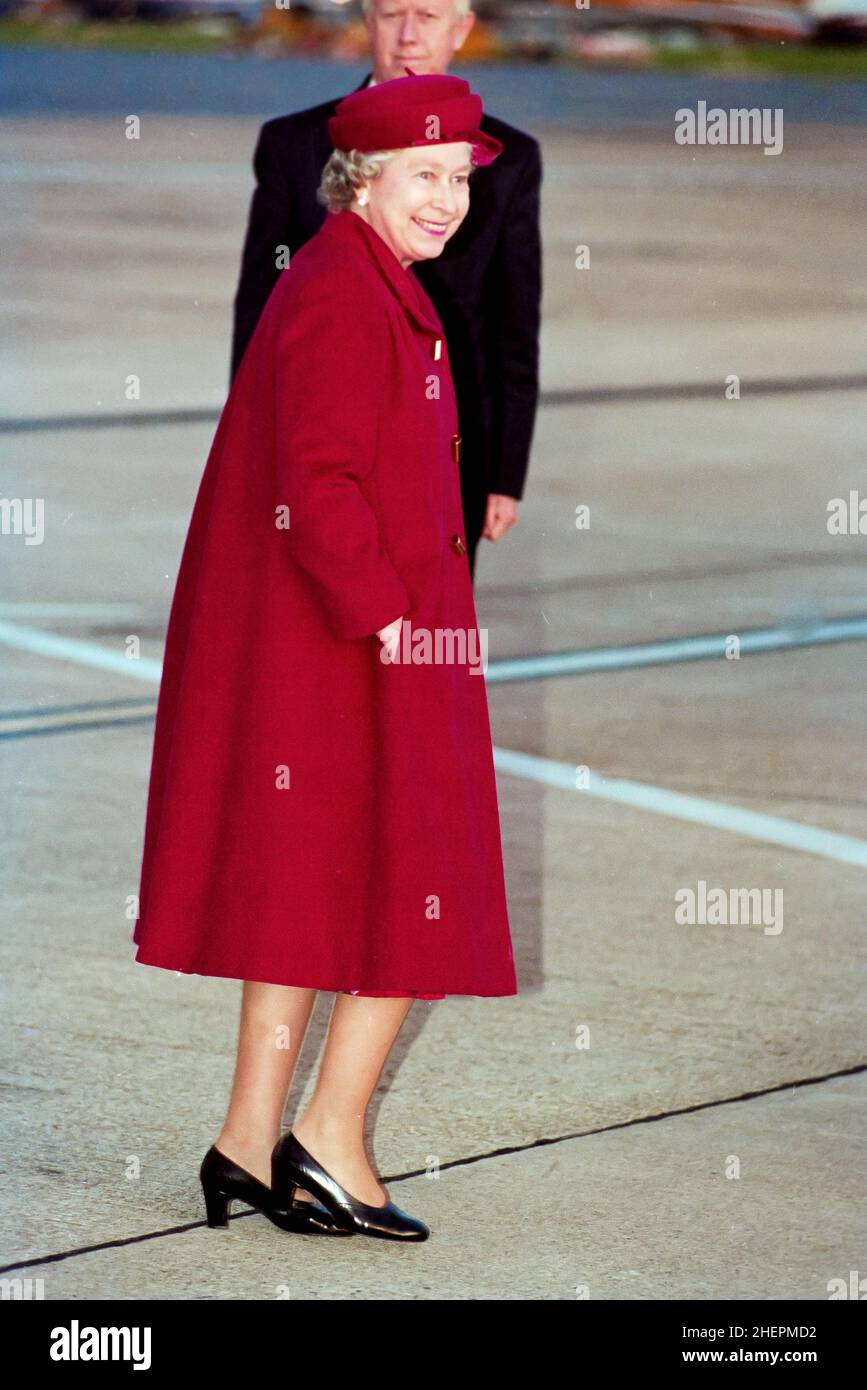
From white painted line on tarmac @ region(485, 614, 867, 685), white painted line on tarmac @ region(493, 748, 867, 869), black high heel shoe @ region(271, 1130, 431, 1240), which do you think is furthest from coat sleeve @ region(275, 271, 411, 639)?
white painted line on tarmac @ region(485, 614, 867, 685)

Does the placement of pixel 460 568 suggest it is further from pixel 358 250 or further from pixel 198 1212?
pixel 198 1212

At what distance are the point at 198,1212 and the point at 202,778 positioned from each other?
818 millimetres

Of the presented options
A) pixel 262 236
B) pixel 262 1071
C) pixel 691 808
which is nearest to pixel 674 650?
pixel 691 808

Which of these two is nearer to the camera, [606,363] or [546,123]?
[606,363]

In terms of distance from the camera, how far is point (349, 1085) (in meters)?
4.16

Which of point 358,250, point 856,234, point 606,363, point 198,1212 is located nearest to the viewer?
point 358,250

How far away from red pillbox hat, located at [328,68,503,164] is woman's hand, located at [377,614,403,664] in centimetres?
79

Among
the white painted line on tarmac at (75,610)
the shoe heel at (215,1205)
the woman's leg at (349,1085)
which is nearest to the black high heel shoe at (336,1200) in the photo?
the woman's leg at (349,1085)

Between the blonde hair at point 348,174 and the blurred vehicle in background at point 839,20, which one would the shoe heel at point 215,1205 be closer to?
the blonde hair at point 348,174

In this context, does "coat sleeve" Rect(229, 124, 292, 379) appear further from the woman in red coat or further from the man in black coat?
the woman in red coat

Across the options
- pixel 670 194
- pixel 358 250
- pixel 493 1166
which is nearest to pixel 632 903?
pixel 493 1166

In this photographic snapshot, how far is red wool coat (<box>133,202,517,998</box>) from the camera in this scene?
3.99m

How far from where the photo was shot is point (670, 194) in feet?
83.1
